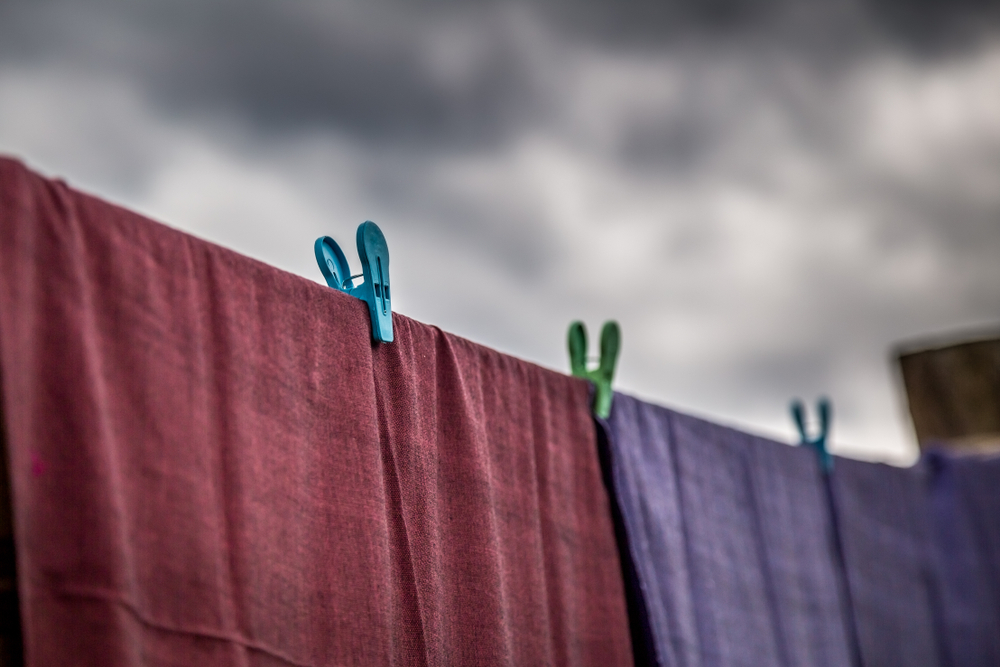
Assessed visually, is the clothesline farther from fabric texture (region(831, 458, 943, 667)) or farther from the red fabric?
fabric texture (region(831, 458, 943, 667))

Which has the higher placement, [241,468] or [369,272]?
[369,272]

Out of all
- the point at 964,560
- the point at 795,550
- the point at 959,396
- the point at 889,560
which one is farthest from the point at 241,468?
the point at 959,396

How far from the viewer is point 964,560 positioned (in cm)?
280

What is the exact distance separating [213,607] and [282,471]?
17 centimetres

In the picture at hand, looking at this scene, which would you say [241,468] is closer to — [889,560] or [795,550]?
[795,550]

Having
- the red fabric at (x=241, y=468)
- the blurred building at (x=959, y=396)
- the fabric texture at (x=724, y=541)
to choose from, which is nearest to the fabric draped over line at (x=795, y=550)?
the fabric texture at (x=724, y=541)

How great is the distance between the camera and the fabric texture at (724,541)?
1.70 m

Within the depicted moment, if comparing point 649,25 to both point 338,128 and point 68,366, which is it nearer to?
point 338,128

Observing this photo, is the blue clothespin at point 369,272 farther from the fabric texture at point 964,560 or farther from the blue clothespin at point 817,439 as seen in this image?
the fabric texture at point 964,560

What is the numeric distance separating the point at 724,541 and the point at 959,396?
6.80 ft

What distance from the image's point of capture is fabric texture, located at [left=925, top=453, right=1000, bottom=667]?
2709 millimetres

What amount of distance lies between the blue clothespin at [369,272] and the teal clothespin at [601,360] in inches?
22.2

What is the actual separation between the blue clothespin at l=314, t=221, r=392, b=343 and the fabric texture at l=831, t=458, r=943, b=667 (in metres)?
1.57

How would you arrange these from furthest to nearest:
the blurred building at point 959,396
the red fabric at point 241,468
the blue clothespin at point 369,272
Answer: the blurred building at point 959,396, the blue clothespin at point 369,272, the red fabric at point 241,468
